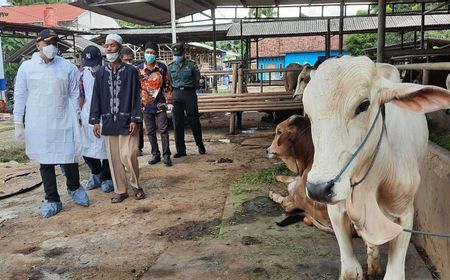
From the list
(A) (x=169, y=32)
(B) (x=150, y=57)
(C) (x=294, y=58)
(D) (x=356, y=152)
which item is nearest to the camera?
(D) (x=356, y=152)

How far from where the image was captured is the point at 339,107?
1979mm

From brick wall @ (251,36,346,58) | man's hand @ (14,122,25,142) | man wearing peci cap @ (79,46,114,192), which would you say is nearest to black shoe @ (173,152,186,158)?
man wearing peci cap @ (79,46,114,192)

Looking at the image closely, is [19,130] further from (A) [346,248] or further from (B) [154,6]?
(B) [154,6]

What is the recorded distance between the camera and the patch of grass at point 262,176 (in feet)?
18.9

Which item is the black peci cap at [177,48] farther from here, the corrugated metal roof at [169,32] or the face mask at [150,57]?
the corrugated metal roof at [169,32]

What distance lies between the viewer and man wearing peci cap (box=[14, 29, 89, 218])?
4691 mm

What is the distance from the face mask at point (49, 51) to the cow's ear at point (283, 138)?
99.2 inches

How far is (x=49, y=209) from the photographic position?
16.1 feet

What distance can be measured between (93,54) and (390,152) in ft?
14.3

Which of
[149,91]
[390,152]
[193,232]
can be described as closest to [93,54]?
[149,91]

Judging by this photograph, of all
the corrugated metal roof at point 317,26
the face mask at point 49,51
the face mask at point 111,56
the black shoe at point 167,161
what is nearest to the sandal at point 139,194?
the face mask at point 111,56

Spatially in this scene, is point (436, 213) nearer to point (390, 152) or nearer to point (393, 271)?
point (393, 271)

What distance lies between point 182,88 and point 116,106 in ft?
7.92

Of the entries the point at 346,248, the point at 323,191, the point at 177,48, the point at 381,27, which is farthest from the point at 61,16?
the point at 323,191
